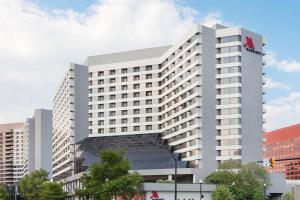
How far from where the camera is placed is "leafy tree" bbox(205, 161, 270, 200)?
342 feet

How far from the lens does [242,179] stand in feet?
353

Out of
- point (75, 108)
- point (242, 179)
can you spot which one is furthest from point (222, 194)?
point (75, 108)

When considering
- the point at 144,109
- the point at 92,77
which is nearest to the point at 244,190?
the point at 144,109

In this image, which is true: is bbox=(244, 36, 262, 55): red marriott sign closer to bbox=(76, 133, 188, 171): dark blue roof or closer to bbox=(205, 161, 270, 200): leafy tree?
bbox=(76, 133, 188, 171): dark blue roof

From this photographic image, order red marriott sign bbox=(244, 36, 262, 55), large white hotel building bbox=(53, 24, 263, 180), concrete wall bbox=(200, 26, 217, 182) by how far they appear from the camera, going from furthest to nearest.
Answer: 1. red marriott sign bbox=(244, 36, 262, 55)
2. large white hotel building bbox=(53, 24, 263, 180)
3. concrete wall bbox=(200, 26, 217, 182)

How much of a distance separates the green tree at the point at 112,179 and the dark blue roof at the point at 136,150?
4453 cm

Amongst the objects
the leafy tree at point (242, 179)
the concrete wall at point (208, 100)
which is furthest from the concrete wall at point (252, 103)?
the leafy tree at point (242, 179)

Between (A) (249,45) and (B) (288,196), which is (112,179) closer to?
(B) (288,196)

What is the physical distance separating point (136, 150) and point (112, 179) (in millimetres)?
57804

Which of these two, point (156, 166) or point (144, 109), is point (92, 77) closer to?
point (144, 109)

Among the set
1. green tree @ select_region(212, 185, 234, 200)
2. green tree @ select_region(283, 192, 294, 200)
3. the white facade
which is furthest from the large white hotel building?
green tree @ select_region(212, 185, 234, 200)

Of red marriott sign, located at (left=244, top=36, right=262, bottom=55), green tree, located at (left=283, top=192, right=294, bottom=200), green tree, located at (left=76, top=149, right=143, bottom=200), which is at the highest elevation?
red marriott sign, located at (left=244, top=36, right=262, bottom=55)

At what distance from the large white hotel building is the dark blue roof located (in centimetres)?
263

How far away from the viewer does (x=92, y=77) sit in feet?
534
